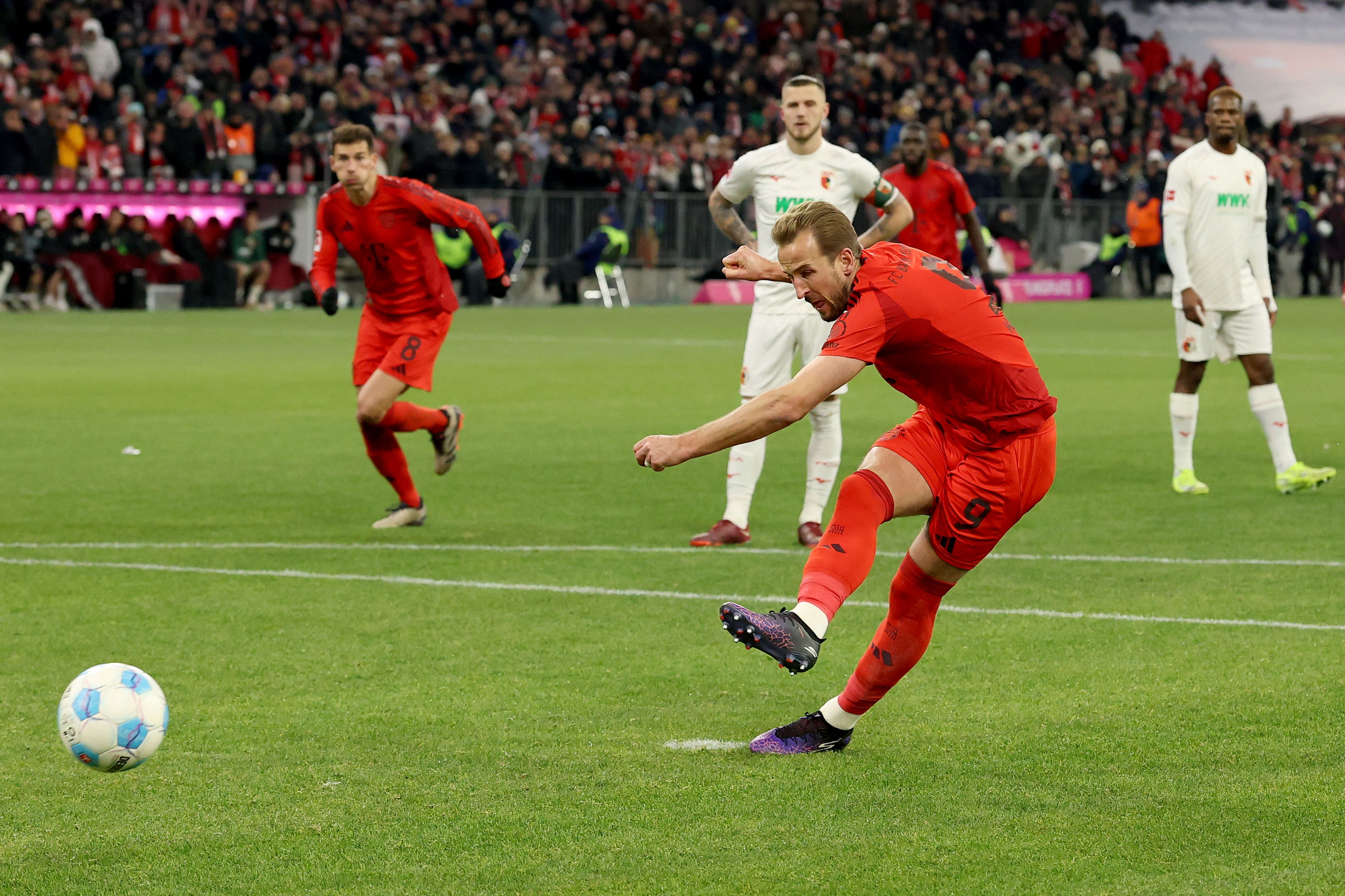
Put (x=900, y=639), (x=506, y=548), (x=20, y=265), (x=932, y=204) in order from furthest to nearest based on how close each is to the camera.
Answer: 1. (x=20, y=265)
2. (x=932, y=204)
3. (x=506, y=548)
4. (x=900, y=639)

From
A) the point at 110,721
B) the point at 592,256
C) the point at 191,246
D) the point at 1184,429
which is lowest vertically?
the point at 592,256

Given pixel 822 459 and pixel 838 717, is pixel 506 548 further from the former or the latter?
pixel 838 717

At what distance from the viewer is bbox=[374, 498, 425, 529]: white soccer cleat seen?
361 inches

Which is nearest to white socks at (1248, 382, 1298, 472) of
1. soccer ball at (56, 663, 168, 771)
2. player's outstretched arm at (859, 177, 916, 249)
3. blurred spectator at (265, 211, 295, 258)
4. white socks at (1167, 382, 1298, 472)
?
white socks at (1167, 382, 1298, 472)

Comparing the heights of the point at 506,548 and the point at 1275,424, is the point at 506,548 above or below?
below

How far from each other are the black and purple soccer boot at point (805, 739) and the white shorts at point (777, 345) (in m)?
3.90

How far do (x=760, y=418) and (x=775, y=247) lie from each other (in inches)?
183

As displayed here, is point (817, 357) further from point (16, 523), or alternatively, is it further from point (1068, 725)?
point (16, 523)

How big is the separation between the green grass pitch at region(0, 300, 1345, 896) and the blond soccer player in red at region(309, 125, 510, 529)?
483mm

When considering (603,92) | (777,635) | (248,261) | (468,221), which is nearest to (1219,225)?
(468,221)

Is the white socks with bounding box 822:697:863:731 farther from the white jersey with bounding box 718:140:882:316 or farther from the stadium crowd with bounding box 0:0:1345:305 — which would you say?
the stadium crowd with bounding box 0:0:1345:305

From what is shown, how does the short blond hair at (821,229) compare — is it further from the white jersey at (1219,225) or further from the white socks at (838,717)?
the white jersey at (1219,225)

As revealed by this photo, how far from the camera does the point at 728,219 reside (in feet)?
29.6

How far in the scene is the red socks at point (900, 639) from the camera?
16.0 feet
